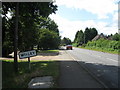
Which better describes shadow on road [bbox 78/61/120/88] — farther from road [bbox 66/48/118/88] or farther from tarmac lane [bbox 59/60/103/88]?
tarmac lane [bbox 59/60/103/88]

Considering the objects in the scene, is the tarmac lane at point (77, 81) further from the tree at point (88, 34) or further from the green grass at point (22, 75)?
the tree at point (88, 34)

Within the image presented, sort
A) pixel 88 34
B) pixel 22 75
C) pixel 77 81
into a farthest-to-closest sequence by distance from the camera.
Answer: pixel 88 34, pixel 22 75, pixel 77 81

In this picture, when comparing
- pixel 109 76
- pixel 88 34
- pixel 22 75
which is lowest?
pixel 109 76

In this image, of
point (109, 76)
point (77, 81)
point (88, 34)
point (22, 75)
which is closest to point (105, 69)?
point (109, 76)

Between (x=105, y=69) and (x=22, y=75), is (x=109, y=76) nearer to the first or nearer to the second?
(x=105, y=69)

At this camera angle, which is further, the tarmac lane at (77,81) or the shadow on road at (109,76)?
the shadow on road at (109,76)

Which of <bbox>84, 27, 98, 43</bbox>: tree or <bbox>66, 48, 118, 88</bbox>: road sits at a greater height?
<bbox>84, 27, 98, 43</bbox>: tree

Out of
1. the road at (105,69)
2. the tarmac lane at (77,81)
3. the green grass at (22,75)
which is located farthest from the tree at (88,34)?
the tarmac lane at (77,81)

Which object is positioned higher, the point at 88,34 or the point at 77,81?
the point at 88,34

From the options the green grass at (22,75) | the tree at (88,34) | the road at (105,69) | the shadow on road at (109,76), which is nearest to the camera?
the green grass at (22,75)

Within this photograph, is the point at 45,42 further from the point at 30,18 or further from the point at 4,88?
the point at 4,88

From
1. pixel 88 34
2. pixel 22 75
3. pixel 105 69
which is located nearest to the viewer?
pixel 22 75

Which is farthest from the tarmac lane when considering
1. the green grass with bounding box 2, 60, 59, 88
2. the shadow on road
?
the shadow on road

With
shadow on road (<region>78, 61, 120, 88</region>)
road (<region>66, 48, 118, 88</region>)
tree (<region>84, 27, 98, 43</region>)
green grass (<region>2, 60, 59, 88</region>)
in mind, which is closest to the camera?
green grass (<region>2, 60, 59, 88</region>)
